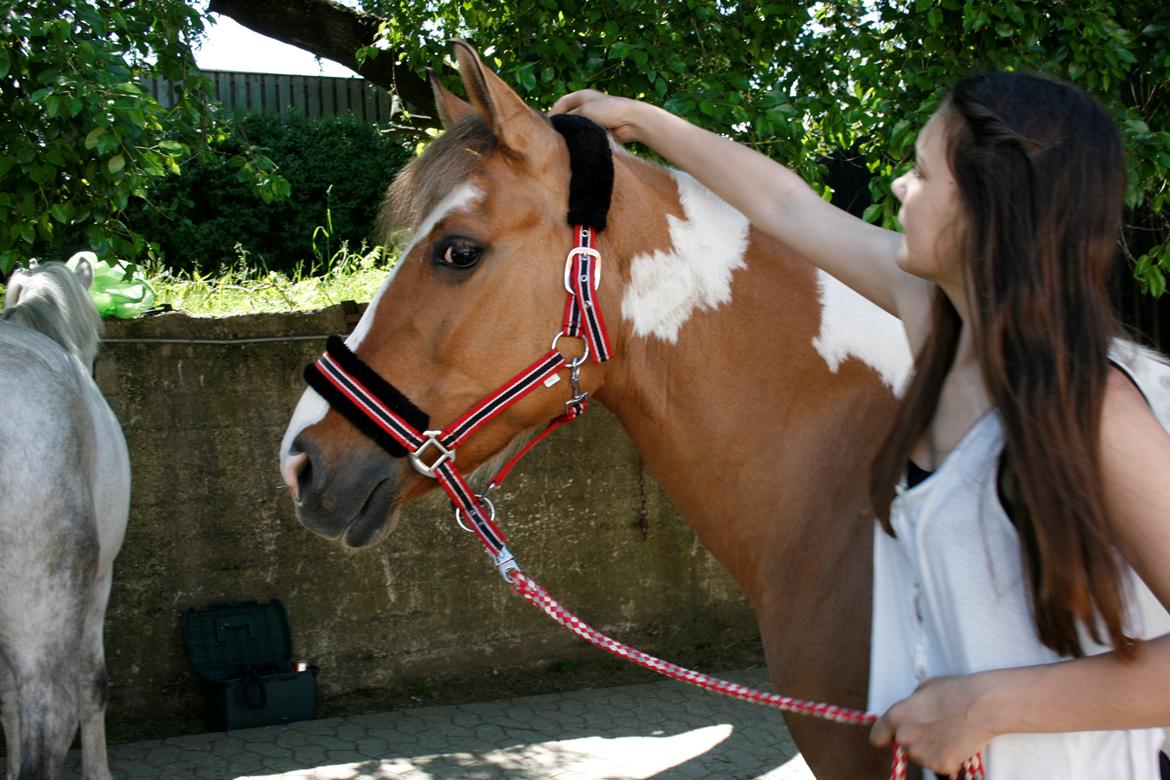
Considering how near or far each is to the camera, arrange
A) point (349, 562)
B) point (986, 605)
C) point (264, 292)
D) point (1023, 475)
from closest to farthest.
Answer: point (1023, 475) < point (986, 605) < point (349, 562) < point (264, 292)

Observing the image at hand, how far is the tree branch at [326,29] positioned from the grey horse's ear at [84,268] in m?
2.64

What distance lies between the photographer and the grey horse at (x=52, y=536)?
322cm

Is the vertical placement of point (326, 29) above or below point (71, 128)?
above

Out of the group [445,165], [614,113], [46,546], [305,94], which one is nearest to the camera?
[445,165]

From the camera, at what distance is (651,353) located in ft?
6.59

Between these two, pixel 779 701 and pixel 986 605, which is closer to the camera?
pixel 986 605

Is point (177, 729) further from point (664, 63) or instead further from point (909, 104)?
point (909, 104)

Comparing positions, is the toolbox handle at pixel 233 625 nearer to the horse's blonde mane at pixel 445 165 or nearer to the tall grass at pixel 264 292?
the tall grass at pixel 264 292

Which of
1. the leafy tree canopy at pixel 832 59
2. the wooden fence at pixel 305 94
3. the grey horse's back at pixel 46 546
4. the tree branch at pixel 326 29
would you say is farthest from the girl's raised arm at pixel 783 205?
the wooden fence at pixel 305 94

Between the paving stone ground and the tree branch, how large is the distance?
3.83 m

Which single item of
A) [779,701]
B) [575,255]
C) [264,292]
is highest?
[264,292]

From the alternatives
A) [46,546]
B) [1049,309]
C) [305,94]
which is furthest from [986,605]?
[305,94]

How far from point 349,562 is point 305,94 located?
31.8 feet

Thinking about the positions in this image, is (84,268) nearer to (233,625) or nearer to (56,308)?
(56,308)
